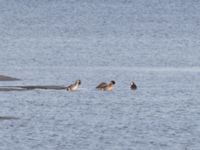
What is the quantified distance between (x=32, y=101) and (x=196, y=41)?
131ft

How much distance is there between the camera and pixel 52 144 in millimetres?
37188

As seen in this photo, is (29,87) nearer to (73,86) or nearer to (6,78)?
(73,86)

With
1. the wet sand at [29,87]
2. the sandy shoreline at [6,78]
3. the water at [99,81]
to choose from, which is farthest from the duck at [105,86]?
the sandy shoreline at [6,78]

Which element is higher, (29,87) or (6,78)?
(6,78)

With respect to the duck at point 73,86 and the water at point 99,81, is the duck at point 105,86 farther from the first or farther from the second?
the duck at point 73,86

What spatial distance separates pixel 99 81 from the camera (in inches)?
2195

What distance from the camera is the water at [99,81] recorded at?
128 feet

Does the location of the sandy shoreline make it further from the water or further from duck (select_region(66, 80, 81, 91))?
duck (select_region(66, 80, 81, 91))

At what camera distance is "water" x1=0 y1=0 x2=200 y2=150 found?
3888 cm

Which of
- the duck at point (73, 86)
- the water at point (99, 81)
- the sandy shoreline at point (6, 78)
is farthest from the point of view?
the sandy shoreline at point (6, 78)

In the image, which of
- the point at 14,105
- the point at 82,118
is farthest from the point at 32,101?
the point at 82,118

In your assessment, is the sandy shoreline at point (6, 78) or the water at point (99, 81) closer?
the water at point (99, 81)

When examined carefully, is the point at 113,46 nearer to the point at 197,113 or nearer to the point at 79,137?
the point at 197,113

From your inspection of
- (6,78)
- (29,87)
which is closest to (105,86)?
(29,87)
